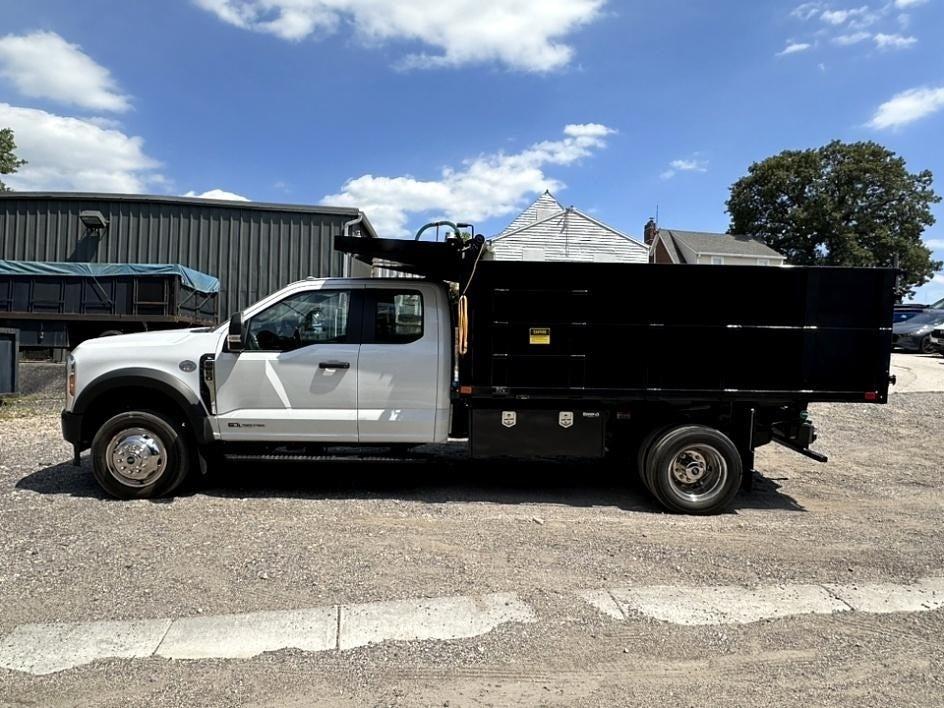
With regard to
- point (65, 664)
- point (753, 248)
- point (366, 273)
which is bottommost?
point (65, 664)

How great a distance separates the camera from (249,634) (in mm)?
3410

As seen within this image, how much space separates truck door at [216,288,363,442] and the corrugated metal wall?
43.5ft

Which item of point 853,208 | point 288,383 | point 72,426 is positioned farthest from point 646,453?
point 853,208

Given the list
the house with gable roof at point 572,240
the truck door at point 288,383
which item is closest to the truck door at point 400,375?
the truck door at point 288,383

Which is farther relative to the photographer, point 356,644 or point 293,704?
point 356,644

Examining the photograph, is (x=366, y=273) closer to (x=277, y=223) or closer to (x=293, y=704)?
(x=277, y=223)

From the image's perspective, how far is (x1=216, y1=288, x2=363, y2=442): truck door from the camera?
5.70 meters

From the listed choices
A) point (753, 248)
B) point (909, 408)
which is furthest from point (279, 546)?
point (753, 248)

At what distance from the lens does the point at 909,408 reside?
11.4m

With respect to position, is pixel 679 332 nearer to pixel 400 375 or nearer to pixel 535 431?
pixel 535 431

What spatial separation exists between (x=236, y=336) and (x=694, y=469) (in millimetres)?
4166

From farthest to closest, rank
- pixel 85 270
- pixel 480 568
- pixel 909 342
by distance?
pixel 909 342, pixel 85 270, pixel 480 568

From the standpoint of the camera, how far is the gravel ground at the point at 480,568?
2.99m

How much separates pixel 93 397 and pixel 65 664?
306cm
